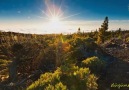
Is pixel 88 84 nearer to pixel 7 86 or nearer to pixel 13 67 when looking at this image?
pixel 7 86

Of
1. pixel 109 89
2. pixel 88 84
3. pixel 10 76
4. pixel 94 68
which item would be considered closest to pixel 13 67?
pixel 10 76

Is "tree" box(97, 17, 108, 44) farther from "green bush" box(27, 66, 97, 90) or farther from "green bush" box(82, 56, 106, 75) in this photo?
"green bush" box(27, 66, 97, 90)

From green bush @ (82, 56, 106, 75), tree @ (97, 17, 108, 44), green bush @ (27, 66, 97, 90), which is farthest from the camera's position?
tree @ (97, 17, 108, 44)

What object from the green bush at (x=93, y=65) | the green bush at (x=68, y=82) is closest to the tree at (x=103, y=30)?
the green bush at (x=93, y=65)

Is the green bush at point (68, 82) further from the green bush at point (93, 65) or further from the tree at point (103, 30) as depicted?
the tree at point (103, 30)

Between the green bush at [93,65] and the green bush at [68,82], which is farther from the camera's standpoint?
the green bush at [93,65]

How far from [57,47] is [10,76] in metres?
3.86

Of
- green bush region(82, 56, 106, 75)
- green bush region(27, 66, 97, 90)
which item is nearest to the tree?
green bush region(82, 56, 106, 75)

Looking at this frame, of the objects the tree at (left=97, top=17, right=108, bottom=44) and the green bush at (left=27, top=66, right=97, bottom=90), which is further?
the tree at (left=97, top=17, right=108, bottom=44)

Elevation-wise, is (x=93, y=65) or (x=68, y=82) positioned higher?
(x=68, y=82)

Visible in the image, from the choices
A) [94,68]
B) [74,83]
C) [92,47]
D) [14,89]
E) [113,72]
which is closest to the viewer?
[74,83]

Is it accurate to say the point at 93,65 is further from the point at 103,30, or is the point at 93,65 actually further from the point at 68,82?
the point at 103,30

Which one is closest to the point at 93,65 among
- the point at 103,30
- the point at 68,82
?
the point at 68,82

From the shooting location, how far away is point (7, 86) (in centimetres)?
1027
